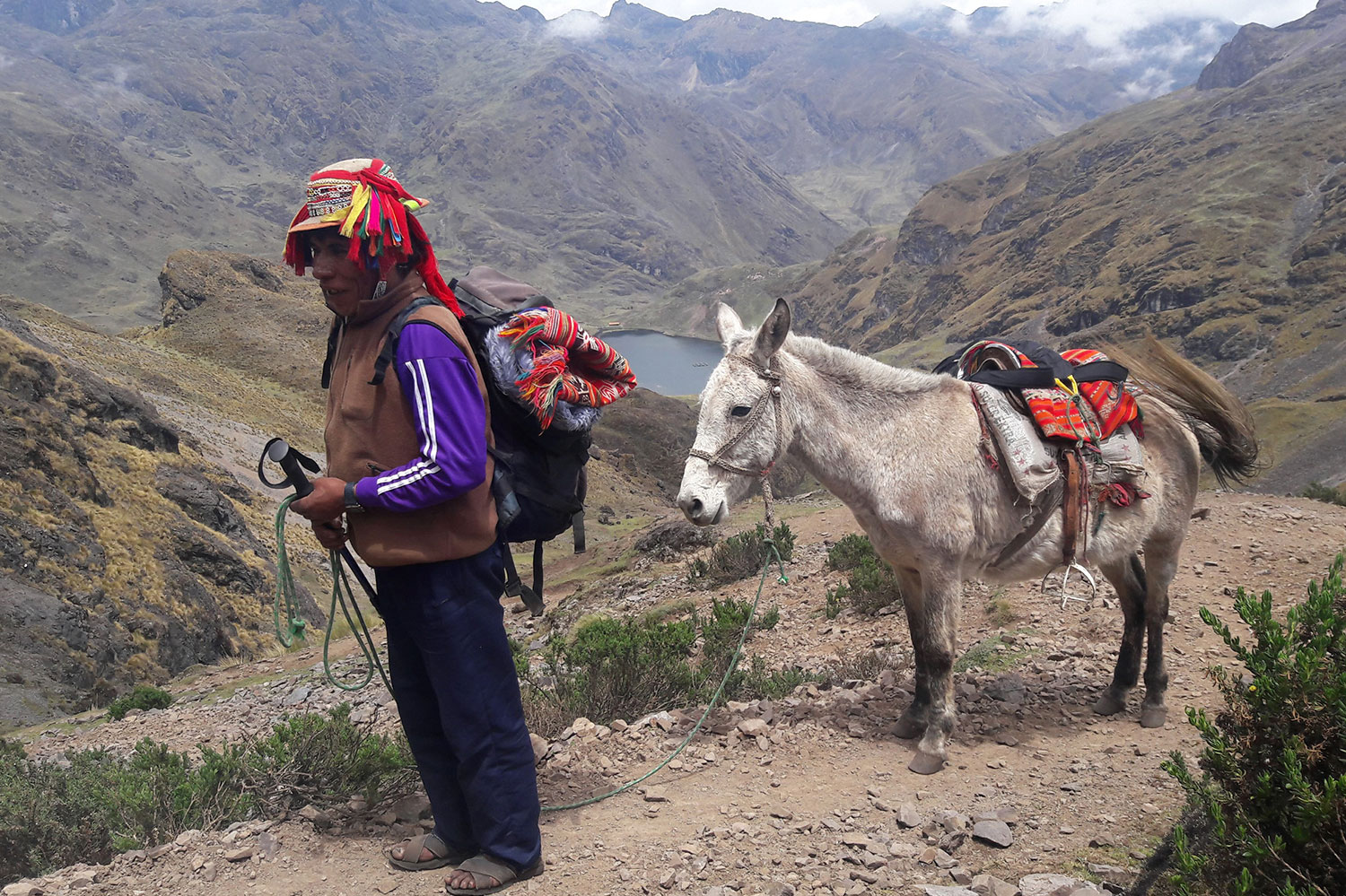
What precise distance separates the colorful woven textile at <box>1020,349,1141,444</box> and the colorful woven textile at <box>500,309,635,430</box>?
2.44m

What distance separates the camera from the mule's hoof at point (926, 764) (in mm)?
4203

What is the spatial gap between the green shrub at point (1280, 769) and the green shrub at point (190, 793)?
3.60m

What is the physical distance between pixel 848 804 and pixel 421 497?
2602mm

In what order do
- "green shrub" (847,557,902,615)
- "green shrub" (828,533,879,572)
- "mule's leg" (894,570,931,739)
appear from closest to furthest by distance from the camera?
"mule's leg" (894,570,931,739) → "green shrub" (847,557,902,615) → "green shrub" (828,533,879,572)

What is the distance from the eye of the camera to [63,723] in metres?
8.89

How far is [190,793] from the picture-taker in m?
3.85

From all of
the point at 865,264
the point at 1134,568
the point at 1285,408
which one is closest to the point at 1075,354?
the point at 1134,568

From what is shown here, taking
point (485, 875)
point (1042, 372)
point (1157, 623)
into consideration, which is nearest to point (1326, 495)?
point (1157, 623)

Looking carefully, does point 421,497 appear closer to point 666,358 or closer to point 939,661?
point 939,661

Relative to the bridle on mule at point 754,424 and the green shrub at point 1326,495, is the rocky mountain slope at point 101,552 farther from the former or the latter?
the green shrub at point 1326,495

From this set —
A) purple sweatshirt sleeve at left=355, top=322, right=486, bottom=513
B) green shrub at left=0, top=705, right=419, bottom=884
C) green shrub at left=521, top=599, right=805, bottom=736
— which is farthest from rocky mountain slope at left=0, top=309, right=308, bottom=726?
purple sweatshirt sleeve at left=355, top=322, right=486, bottom=513

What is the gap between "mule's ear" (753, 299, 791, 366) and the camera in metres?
3.73

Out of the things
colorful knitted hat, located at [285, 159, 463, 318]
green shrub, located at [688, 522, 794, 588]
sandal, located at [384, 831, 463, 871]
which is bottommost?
green shrub, located at [688, 522, 794, 588]

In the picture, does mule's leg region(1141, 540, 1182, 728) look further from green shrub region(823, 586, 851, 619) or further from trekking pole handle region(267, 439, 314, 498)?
trekking pole handle region(267, 439, 314, 498)
